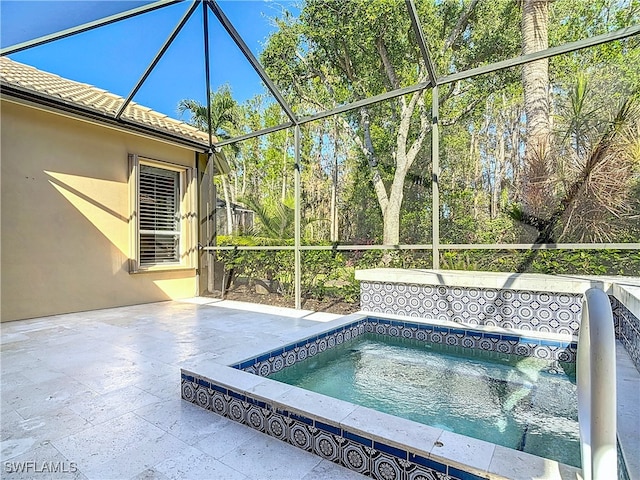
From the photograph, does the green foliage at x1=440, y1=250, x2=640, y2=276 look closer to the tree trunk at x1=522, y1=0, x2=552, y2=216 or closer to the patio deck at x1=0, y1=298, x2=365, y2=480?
the tree trunk at x1=522, y1=0, x2=552, y2=216

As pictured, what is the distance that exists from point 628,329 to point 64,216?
7.79 meters

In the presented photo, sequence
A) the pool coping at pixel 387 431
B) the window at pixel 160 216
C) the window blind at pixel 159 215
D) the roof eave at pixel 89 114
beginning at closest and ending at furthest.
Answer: the pool coping at pixel 387 431 → the roof eave at pixel 89 114 → the window at pixel 160 216 → the window blind at pixel 159 215

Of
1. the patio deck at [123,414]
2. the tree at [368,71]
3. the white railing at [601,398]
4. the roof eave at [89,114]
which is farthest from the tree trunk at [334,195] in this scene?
the white railing at [601,398]

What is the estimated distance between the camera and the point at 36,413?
2504mm

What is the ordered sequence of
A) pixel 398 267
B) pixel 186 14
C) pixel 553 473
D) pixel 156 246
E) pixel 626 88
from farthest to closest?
pixel 156 246 < pixel 626 88 < pixel 398 267 < pixel 186 14 < pixel 553 473

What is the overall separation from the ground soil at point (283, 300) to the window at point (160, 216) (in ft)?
4.11

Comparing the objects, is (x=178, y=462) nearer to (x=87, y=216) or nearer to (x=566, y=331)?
(x=566, y=331)

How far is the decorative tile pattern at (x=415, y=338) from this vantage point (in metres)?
3.19

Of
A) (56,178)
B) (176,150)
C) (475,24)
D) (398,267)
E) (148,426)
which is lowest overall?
(148,426)

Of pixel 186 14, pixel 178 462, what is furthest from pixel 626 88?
pixel 178 462

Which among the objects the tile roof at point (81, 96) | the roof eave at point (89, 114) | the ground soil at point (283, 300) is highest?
the tile roof at point (81, 96)

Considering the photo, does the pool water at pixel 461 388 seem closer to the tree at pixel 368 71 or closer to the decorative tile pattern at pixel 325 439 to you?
the decorative tile pattern at pixel 325 439

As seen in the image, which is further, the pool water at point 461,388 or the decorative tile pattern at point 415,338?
the decorative tile pattern at point 415,338

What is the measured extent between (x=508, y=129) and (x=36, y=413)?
10.3m
